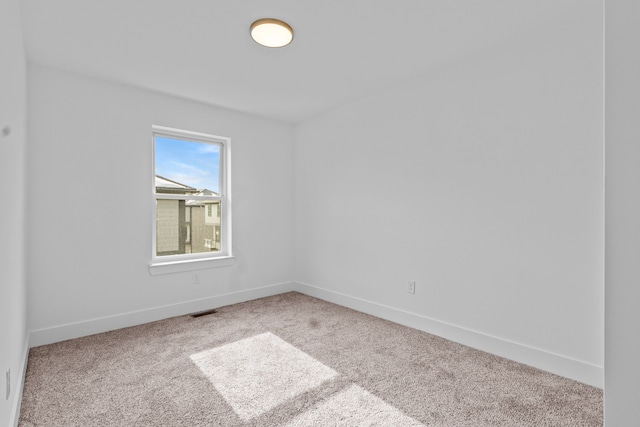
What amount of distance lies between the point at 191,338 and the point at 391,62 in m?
2.95

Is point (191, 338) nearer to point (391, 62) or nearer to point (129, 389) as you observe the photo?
point (129, 389)

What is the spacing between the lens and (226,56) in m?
2.64

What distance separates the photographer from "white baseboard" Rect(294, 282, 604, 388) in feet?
6.97

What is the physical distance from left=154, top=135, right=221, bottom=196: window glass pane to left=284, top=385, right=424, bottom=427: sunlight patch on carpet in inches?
110

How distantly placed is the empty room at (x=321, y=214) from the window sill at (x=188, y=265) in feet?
0.10

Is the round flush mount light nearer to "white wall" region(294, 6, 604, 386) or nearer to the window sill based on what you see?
"white wall" region(294, 6, 604, 386)

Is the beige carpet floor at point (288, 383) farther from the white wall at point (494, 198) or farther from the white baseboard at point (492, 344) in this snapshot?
the white wall at point (494, 198)

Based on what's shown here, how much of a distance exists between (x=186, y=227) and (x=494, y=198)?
316 centimetres

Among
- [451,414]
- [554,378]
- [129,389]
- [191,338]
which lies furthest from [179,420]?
[554,378]

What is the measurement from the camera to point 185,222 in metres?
3.74

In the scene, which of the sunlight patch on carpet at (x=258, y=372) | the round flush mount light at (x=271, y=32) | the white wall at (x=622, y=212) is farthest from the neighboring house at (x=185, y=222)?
the white wall at (x=622, y=212)

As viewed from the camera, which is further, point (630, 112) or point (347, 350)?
point (347, 350)

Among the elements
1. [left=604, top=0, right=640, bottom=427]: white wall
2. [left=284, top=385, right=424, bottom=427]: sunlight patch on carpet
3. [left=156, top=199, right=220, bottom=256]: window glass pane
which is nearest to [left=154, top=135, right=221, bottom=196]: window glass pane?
[left=156, top=199, right=220, bottom=256]: window glass pane

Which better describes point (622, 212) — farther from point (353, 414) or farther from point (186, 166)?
point (186, 166)
